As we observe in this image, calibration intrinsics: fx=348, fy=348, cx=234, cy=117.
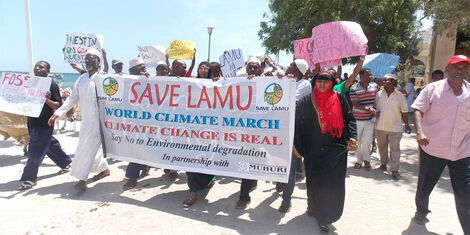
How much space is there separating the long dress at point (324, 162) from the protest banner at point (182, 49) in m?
3.85

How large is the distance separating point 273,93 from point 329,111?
695 millimetres

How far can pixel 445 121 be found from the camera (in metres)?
3.56

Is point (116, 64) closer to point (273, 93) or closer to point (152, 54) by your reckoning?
point (152, 54)

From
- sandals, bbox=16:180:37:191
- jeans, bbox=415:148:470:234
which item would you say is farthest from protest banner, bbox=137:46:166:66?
jeans, bbox=415:148:470:234

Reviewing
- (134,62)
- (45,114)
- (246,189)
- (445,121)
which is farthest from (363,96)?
(45,114)

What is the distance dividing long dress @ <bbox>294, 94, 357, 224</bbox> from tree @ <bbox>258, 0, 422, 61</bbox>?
12459 mm

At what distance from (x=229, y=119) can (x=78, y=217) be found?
206 cm

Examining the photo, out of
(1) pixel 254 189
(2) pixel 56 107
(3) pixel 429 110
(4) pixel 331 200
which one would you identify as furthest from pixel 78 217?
(3) pixel 429 110

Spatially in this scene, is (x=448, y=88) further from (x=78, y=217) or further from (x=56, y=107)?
(x=56, y=107)

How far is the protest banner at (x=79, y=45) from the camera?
7.10 metres

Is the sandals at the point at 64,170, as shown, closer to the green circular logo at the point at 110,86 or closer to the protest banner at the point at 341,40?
the green circular logo at the point at 110,86

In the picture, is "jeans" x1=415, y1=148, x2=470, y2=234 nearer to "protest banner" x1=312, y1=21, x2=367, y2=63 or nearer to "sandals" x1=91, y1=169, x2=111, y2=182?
"protest banner" x1=312, y1=21, x2=367, y2=63

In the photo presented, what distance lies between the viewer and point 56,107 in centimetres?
518

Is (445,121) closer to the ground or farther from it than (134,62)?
closer to the ground
